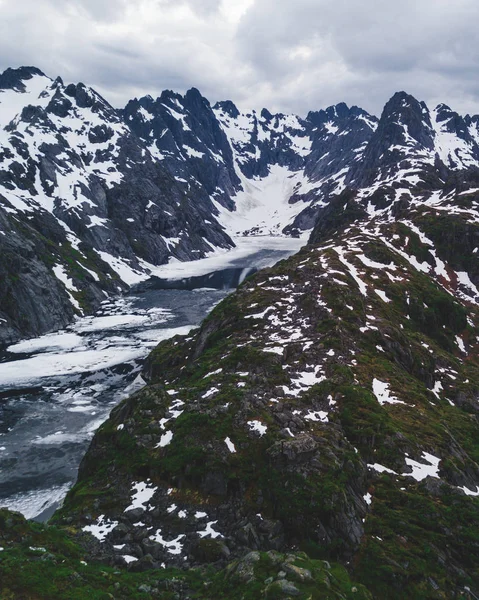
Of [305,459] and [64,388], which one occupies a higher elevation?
[305,459]

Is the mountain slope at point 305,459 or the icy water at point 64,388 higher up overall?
the mountain slope at point 305,459

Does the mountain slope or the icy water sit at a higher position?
the mountain slope

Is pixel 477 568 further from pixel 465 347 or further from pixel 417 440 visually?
pixel 465 347

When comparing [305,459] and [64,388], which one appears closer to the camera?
[305,459]

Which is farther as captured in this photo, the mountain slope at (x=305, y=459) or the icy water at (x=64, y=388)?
the icy water at (x=64, y=388)

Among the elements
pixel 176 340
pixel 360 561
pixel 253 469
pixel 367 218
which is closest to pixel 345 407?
pixel 253 469
